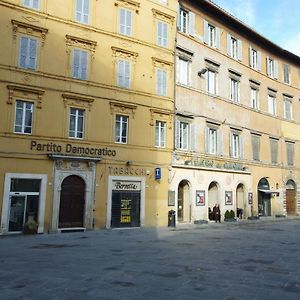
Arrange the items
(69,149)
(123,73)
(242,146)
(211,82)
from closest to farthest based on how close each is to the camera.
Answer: (69,149) → (123,73) → (211,82) → (242,146)

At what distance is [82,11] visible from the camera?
23.3 meters

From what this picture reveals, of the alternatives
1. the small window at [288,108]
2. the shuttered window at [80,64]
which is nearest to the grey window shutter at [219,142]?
the small window at [288,108]

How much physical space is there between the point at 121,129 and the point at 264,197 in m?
17.0

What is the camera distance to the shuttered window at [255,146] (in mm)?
33688

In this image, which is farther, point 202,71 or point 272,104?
point 272,104

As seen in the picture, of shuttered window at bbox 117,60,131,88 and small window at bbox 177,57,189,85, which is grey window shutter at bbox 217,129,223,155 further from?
shuttered window at bbox 117,60,131,88

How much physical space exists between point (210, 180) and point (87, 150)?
10627 mm

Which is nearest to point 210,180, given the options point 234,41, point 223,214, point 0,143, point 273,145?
point 223,214

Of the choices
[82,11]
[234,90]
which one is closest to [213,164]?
[234,90]

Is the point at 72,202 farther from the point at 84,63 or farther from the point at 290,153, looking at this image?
the point at 290,153

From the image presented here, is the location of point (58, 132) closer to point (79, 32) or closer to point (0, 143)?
point (0, 143)

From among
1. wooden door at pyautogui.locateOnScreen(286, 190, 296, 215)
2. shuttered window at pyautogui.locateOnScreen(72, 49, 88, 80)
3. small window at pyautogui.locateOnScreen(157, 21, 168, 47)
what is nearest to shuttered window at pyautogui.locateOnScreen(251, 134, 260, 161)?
wooden door at pyautogui.locateOnScreen(286, 190, 296, 215)

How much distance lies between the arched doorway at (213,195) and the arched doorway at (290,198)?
10.7 meters

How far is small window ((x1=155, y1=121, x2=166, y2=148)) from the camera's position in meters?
25.8
